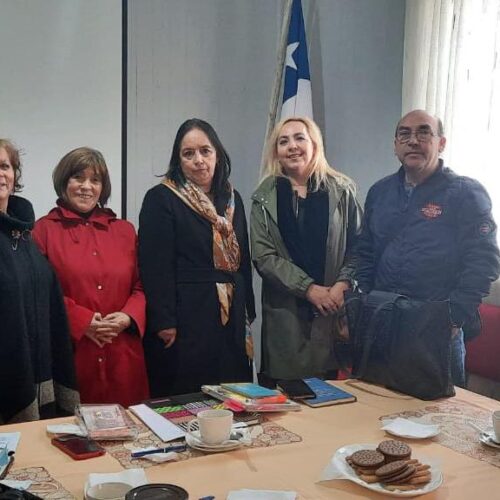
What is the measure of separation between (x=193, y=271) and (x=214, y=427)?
1029 millimetres

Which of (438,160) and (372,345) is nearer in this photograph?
(372,345)

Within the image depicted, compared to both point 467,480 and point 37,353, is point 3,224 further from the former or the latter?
point 467,480

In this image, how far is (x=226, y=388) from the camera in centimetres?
171

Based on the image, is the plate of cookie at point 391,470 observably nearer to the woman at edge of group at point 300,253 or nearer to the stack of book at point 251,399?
the stack of book at point 251,399

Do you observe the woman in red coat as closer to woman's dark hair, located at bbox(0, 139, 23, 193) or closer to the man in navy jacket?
woman's dark hair, located at bbox(0, 139, 23, 193)

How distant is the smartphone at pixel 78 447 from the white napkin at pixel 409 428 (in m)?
0.65

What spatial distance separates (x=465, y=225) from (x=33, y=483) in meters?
1.44

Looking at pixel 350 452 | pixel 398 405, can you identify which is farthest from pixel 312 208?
pixel 350 452

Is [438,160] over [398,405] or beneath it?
over

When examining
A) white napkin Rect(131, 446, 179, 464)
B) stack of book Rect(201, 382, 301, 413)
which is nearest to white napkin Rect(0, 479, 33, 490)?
white napkin Rect(131, 446, 179, 464)

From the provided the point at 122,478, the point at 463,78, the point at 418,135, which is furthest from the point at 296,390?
the point at 463,78

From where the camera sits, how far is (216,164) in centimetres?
243

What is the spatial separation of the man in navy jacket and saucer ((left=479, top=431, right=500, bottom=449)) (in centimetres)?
51

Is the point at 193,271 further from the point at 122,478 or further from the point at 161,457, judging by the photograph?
the point at 122,478
